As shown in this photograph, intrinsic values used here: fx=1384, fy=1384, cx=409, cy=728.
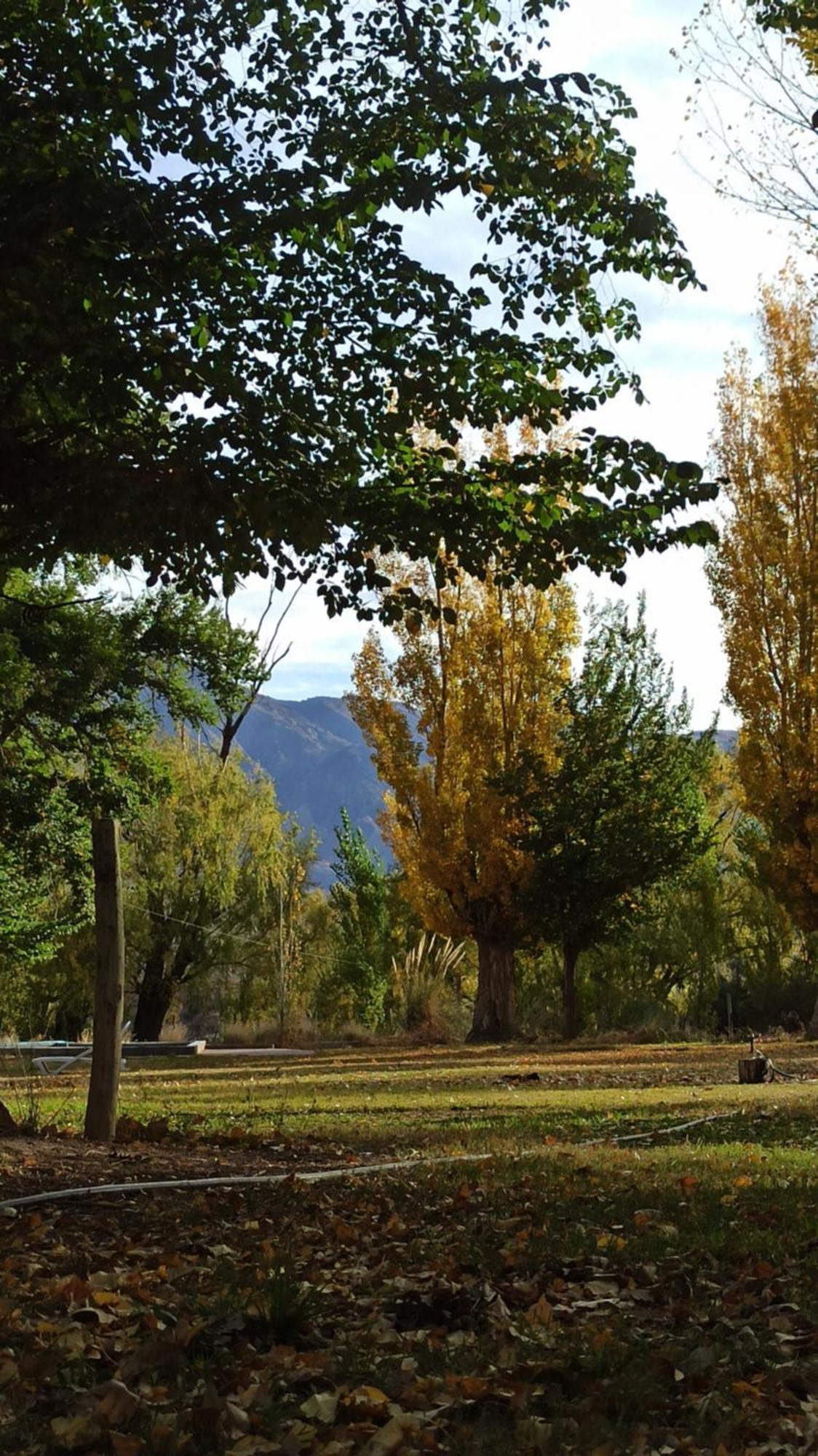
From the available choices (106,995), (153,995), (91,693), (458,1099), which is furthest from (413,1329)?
(153,995)

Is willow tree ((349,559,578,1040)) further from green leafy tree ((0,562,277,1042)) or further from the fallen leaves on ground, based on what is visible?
the fallen leaves on ground

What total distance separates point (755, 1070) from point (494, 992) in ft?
46.9

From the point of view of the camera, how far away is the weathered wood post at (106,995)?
9.28 m

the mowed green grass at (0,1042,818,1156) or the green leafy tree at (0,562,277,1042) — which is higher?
the green leafy tree at (0,562,277,1042)

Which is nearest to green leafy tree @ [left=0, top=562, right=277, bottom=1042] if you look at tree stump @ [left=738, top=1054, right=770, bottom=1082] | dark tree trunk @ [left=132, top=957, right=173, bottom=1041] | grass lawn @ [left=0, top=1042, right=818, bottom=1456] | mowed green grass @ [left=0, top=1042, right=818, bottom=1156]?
mowed green grass @ [left=0, top=1042, right=818, bottom=1156]

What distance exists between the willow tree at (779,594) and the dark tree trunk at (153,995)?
Answer: 15909 mm

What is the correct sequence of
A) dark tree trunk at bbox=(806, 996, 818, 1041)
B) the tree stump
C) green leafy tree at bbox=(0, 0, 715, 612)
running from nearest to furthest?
green leafy tree at bbox=(0, 0, 715, 612) < the tree stump < dark tree trunk at bbox=(806, 996, 818, 1041)

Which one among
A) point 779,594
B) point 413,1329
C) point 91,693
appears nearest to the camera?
point 413,1329

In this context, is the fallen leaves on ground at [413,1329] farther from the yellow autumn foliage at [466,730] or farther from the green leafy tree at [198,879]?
the green leafy tree at [198,879]

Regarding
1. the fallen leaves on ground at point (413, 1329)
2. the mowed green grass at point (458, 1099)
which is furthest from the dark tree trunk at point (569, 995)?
the fallen leaves on ground at point (413, 1329)

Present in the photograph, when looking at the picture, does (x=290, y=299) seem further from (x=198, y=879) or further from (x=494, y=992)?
(x=198, y=879)

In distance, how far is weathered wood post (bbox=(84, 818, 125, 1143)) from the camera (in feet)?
30.5

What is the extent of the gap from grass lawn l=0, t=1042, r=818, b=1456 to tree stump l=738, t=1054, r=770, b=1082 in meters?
7.27

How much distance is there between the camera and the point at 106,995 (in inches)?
366
